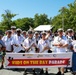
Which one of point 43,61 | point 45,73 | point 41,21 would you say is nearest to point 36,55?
point 43,61

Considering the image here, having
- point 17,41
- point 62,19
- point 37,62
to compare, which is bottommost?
point 37,62

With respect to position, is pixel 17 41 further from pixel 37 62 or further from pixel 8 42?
pixel 37 62

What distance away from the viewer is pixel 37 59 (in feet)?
28.5

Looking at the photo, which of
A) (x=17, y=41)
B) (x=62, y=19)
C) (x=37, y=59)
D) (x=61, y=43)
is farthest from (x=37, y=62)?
(x=62, y=19)

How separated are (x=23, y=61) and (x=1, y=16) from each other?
207 feet

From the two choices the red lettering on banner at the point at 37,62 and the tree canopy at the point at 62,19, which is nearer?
the red lettering on banner at the point at 37,62

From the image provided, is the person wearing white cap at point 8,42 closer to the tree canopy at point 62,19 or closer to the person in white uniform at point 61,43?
the person in white uniform at point 61,43

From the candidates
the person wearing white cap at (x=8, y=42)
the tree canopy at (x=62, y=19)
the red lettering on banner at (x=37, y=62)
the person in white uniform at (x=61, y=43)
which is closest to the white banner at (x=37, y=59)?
the red lettering on banner at (x=37, y=62)

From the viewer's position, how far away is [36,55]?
8.67 m

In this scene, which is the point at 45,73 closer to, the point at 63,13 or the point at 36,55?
the point at 36,55

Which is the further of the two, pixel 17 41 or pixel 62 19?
pixel 62 19

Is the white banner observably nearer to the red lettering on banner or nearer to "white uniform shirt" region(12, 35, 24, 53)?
the red lettering on banner

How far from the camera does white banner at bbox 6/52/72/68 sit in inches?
340

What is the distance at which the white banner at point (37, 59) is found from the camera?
864 cm
